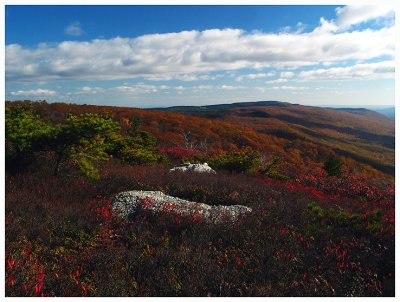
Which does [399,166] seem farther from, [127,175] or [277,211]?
[127,175]

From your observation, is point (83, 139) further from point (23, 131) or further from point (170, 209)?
point (170, 209)

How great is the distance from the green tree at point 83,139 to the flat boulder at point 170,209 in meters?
2.12

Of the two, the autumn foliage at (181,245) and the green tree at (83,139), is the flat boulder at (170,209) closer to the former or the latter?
the autumn foliage at (181,245)

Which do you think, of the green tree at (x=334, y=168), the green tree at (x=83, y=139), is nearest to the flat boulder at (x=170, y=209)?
the green tree at (x=83, y=139)

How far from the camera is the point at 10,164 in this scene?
11664mm

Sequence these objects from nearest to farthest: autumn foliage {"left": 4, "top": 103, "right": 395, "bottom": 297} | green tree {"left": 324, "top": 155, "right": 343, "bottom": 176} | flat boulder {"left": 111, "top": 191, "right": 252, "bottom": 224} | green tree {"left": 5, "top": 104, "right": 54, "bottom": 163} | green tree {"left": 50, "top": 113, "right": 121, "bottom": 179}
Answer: autumn foliage {"left": 4, "top": 103, "right": 395, "bottom": 297} → flat boulder {"left": 111, "top": 191, "right": 252, "bottom": 224} → green tree {"left": 50, "top": 113, "right": 121, "bottom": 179} → green tree {"left": 5, "top": 104, "right": 54, "bottom": 163} → green tree {"left": 324, "top": 155, "right": 343, "bottom": 176}

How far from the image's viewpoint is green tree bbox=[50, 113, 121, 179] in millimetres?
10359

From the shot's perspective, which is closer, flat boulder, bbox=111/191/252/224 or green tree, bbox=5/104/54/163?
flat boulder, bbox=111/191/252/224

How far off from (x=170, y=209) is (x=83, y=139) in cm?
414

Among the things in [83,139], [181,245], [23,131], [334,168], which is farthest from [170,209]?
[334,168]

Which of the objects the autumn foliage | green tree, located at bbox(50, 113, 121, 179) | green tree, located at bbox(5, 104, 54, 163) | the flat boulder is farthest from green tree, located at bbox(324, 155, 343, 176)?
green tree, located at bbox(5, 104, 54, 163)

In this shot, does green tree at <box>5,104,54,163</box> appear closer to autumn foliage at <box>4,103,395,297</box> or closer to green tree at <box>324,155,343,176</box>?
autumn foliage at <box>4,103,395,297</box>

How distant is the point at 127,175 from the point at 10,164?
401 centimetres

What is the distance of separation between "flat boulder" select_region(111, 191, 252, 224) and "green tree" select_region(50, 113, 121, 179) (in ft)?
6.94
